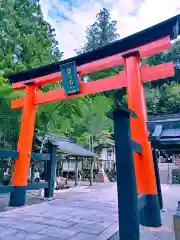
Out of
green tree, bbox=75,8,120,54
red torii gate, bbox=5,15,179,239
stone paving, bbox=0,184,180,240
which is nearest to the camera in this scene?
stone paving, bbox=0,184,180,240

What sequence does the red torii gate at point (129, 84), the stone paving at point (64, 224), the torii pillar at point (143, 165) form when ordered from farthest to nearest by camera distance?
1. the red torii gate at point (129, 84)
2. the torii pillar at point (143, 165)
3. the stone paving at point (64, 224)

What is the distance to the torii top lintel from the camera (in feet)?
16.1

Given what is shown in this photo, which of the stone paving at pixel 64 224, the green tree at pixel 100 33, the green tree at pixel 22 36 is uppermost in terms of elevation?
the green tree at pixel 100 33

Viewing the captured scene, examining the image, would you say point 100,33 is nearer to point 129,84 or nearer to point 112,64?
point 112,64

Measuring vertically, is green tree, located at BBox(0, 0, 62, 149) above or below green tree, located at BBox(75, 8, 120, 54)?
below

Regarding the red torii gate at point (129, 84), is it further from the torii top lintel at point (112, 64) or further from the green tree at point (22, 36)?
the green tree at point (22, 36)

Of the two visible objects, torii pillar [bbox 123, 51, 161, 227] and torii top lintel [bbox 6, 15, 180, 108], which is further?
torii top lintel [bbox 6, 15, 180, 108]

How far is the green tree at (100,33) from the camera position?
29.2 meters

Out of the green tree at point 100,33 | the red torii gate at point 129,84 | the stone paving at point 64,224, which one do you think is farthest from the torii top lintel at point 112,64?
the green tree at point 100,33

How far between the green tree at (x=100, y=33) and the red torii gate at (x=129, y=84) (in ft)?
78.2

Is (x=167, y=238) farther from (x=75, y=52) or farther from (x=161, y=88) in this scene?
(x=75, y=52)

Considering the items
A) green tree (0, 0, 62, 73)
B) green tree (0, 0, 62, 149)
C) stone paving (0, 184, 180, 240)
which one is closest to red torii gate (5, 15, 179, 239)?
stone paving (0, 184, 180, 240)

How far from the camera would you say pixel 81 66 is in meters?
6.34

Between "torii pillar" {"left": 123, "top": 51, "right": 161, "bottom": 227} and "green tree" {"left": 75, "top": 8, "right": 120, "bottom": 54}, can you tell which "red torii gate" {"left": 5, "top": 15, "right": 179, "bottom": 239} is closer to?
"torii pillar" {"left": 123, "top": 51, "right": 161, "bottom": 227}
